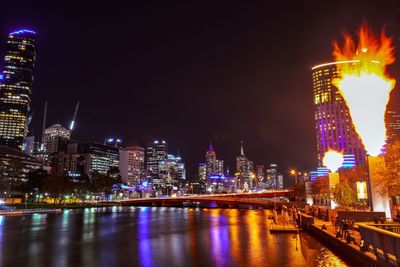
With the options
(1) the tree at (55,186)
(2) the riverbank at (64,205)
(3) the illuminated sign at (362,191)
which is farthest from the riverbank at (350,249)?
(1) the tree at (55,186)

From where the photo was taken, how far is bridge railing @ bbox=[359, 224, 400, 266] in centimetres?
1678

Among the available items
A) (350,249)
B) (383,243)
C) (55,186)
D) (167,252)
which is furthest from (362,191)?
(55,186)

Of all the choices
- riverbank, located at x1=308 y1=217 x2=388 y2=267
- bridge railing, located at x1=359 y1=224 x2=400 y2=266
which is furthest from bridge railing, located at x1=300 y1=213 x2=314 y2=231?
bridge railing, located at x1=359 y1=224 x2=400 y2=266

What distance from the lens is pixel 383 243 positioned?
18.6 metres

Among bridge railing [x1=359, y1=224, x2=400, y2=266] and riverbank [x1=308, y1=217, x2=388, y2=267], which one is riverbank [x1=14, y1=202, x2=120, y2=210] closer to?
riverbank [x1=308, y1=217, x2=388, y2=267]

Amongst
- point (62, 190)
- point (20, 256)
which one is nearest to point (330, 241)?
point (20, 256)

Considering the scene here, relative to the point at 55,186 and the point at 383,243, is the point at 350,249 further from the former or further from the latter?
the point at 55,186

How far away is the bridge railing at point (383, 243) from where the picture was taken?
1678 centimetres

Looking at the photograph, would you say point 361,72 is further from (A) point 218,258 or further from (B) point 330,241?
(A) point 218,258

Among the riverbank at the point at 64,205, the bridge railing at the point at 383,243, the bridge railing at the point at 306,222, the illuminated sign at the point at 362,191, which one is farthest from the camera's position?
the riverbank at the point at 64,205

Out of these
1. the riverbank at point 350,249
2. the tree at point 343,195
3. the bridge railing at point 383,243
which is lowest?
the riverbank at point 350,249

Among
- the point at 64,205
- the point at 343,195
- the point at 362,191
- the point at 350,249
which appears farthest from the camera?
the point at 64,205

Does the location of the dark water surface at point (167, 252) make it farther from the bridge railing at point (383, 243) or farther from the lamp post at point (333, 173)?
the lamp post at point (333, 173)

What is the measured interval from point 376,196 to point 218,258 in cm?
1766
